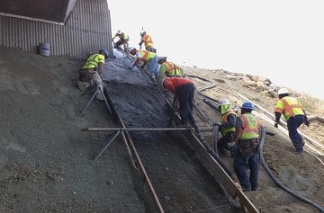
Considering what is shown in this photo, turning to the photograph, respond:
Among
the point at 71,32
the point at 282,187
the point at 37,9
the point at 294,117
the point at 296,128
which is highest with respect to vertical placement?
the point at 37,9

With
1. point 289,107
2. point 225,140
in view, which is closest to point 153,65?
point 225,140

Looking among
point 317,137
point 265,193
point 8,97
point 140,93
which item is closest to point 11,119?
point 8,97

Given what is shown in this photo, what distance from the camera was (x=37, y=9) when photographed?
934 cm

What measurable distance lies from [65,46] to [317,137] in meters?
8.65

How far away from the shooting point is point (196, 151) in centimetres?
755

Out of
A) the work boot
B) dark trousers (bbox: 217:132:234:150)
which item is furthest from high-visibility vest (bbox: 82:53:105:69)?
dark trousers (bbox: 217:132:234:150)

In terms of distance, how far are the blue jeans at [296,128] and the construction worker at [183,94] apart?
2611 mm

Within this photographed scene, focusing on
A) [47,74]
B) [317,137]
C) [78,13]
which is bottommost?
[317,137]

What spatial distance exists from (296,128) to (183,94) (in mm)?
3170

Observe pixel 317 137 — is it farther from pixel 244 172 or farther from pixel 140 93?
pixel 140 93

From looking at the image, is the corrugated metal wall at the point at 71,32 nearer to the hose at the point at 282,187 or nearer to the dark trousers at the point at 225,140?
the dark trousers at the point at 225,140

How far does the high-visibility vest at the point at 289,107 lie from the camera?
28.2 feet

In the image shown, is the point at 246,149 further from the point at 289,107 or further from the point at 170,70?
the point at 170,70

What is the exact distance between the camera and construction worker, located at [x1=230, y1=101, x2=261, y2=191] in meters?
6.83
